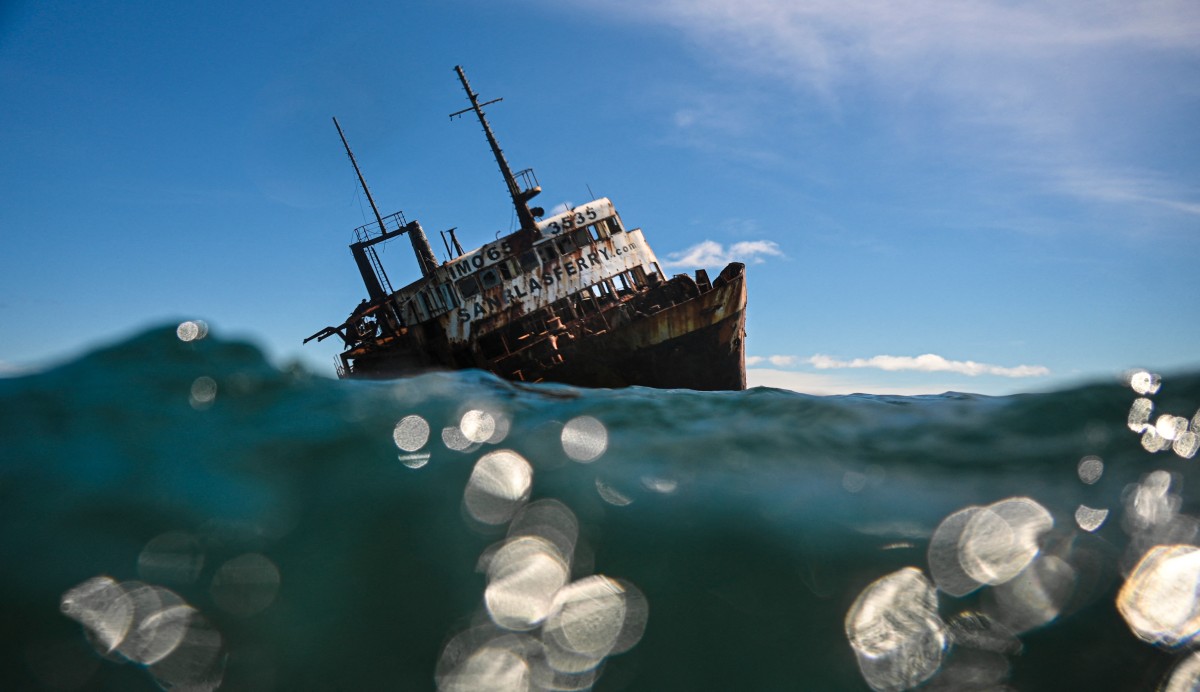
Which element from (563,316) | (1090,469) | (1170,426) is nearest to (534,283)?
(563,316)

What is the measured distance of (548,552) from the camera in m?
3.67

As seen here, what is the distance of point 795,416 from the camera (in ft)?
21.0

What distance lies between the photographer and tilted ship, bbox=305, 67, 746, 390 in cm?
1909

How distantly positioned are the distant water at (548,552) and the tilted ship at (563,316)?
535 inches

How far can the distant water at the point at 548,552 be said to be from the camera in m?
2.98

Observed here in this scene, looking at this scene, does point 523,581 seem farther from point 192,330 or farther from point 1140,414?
point 1140,414

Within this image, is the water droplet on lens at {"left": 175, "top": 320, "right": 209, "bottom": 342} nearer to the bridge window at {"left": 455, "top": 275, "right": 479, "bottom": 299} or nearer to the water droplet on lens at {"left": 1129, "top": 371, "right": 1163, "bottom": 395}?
the water droplet on lens at {"left": 1129, "top": 371, "right": 1163, "bottom": 395}

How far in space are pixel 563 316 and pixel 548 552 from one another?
1745 cm

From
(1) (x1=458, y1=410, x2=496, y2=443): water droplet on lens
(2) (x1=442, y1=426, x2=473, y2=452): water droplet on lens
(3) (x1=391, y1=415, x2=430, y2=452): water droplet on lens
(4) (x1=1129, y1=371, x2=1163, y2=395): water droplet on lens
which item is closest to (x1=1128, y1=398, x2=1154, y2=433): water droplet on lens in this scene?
(4) (x1=1129, y1=371, x2=1163, y2=395): water droplet on lens

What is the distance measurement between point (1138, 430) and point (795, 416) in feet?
10.0

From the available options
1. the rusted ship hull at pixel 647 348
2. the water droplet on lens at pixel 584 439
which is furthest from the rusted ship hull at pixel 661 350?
the water droplet on lens at pixel 584 439

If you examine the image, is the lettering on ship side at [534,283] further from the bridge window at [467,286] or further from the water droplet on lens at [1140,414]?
the water droplet on lens at [1140,414]

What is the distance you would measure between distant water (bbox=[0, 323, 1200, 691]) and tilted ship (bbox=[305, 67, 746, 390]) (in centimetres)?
1359

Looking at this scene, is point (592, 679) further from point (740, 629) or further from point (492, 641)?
point (740, 629)
